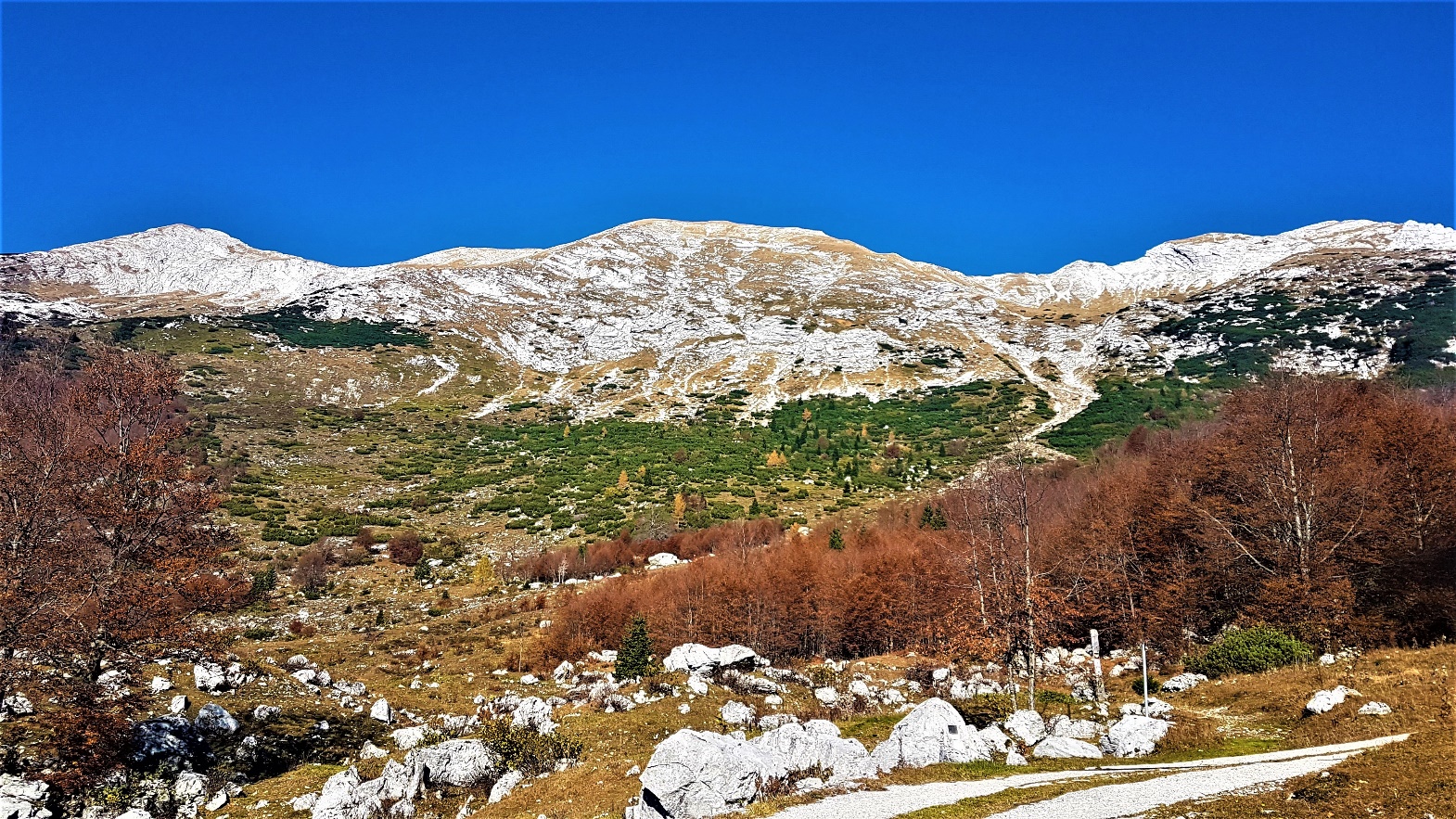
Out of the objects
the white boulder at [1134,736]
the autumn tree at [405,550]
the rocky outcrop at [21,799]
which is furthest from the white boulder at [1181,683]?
the autumn tree at [405,550]

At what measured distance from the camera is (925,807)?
16344mm

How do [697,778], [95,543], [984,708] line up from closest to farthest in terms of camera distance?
[697,778] → [95,543] → [984,708]

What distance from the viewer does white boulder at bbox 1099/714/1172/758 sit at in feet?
68.5

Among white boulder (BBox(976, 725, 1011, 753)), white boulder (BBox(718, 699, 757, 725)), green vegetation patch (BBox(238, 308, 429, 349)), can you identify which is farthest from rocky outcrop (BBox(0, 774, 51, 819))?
green vegetation patch (BBox(238, 308, 429, 349))

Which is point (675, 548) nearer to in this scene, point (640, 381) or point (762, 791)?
point (762, 791)

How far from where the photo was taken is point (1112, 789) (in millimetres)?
16625

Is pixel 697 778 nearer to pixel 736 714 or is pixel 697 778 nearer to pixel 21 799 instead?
pixel 736 714

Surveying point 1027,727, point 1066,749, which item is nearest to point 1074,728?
point 1027,727

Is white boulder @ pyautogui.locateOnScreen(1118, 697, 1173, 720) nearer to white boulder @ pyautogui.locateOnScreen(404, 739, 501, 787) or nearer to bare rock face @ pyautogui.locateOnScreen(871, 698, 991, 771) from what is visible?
bare rock face @ pyautogui.locateOnScreen(871, 698, 991, 771)

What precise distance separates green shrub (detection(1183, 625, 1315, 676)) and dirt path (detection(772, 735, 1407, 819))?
16.1 m

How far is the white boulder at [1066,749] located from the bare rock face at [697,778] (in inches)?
361

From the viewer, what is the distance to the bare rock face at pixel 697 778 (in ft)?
54.5

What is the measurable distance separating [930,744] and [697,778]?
7.84 m

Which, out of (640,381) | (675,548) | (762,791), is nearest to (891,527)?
(675,548)
